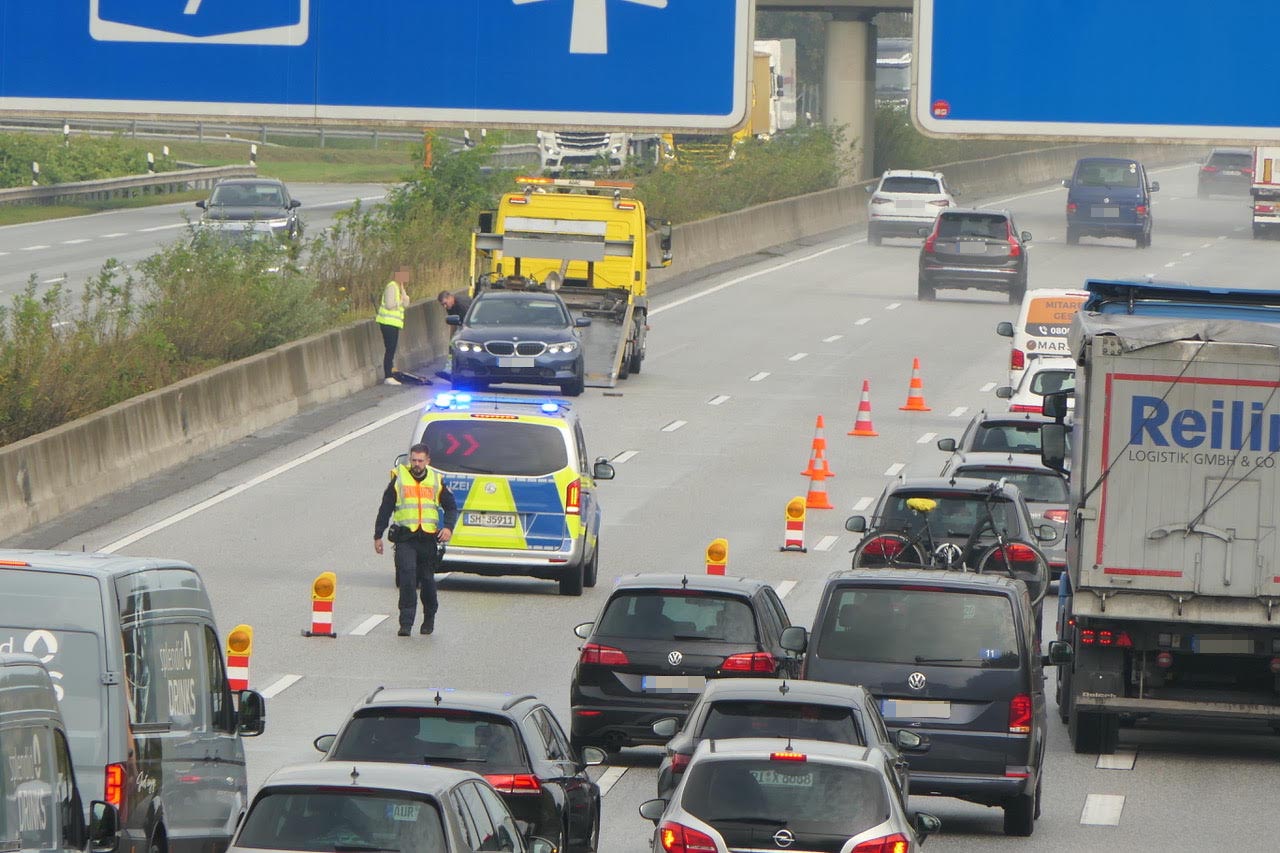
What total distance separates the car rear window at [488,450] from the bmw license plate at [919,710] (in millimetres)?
8828

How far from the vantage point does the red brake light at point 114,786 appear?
10805 mm

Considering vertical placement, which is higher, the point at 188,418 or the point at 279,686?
the point at 188,418

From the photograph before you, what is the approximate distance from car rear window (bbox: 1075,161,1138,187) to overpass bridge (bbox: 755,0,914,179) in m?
6.53

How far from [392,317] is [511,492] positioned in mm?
12886

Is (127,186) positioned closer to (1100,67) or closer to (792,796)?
(1100,67)

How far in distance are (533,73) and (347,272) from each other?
29583 millimetres

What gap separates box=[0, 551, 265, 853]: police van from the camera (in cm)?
1090

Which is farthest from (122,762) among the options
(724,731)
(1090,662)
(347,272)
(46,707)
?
(347,272)

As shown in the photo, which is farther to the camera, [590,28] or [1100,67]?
[590,28]

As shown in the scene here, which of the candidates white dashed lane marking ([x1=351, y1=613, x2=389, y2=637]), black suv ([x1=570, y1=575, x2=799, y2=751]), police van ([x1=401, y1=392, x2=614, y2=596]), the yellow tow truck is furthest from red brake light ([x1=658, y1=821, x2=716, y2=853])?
the yellow tow truck

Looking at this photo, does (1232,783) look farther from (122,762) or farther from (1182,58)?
(122,762)

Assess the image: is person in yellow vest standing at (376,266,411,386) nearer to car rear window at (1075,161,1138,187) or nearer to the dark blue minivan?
the dark blue minivan

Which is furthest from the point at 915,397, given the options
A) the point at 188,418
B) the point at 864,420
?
the point at 188,418

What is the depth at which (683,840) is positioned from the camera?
36.1 ft
